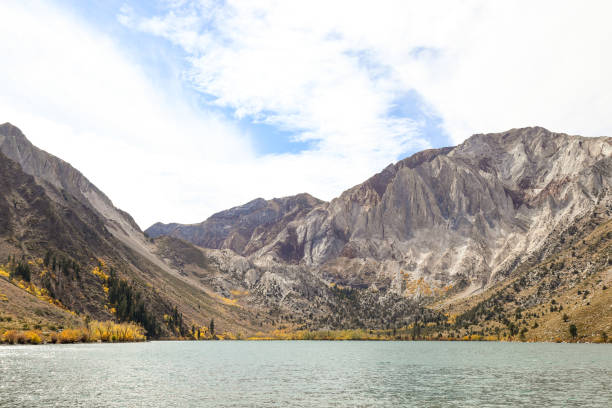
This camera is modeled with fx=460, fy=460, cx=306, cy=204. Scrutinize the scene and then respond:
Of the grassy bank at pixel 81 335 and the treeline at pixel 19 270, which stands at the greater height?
the treeline at pixel 19 270

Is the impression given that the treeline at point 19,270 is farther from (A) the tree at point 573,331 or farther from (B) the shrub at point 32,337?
(A) the tree at point 573,331

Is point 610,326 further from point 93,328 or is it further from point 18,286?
point 18,286

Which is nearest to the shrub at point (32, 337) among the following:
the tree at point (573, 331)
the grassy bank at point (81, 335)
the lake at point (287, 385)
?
the grassy bank at point (81, 335)

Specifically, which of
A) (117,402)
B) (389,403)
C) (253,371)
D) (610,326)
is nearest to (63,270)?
(253,371)

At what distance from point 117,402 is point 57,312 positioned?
392 feet

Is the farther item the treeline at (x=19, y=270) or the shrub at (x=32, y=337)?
the treeline at (x=19, y=270)

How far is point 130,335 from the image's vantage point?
192m

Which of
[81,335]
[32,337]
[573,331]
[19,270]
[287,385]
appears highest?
[19,270]

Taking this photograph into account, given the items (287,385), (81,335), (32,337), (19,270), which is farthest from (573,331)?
(19,270)

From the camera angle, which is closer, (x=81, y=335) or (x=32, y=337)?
(x=32, y=337)

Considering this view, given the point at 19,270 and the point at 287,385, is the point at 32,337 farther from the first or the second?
the point at 287,385

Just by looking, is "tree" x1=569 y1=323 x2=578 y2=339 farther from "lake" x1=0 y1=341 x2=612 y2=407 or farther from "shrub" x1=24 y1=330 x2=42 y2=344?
"shrub" x1=24 y1=330 x2=42 y2=344

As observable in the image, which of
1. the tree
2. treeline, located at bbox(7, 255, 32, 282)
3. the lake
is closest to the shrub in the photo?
the lake

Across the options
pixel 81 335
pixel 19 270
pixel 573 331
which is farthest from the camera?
pixel 573 331
